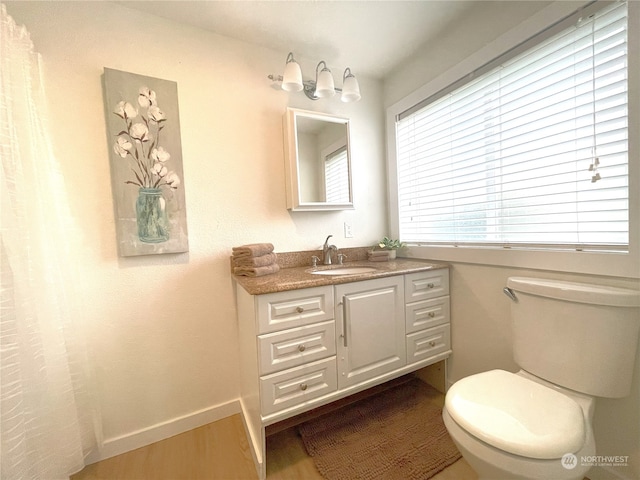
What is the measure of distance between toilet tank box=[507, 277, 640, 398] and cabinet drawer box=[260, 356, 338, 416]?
896 millimetres

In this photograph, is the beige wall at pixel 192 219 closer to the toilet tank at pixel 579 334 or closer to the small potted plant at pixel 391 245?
the toilet tank at pixel 579 334

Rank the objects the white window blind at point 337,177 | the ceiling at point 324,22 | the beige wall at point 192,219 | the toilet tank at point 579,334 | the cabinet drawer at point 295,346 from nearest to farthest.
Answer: the toilet tank at point 579,334
the cabinet drawer at point 295,346
the beige wall at point 192,219
the ceiling at point 324,22
the white window blind at point 337,177

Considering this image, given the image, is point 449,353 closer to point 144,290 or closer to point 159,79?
point 144,290

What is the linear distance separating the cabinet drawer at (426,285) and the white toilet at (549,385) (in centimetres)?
41

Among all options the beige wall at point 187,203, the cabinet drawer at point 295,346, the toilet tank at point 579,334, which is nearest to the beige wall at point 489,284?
the toilet tank at point 579,334

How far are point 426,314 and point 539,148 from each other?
1.04 m

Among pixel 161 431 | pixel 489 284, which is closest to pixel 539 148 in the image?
pixel 489 284

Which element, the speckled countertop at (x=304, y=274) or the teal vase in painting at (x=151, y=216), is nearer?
the speckled countertop at (x=304, y=274)

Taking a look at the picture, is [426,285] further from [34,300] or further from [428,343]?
[34,300]

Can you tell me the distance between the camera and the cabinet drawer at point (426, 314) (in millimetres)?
1466

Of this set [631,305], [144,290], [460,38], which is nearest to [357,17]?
[460,38]

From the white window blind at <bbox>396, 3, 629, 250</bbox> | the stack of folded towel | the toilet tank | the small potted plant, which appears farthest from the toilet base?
the small potted plant

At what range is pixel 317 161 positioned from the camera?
1683 mm

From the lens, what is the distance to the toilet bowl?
0.70 metres
